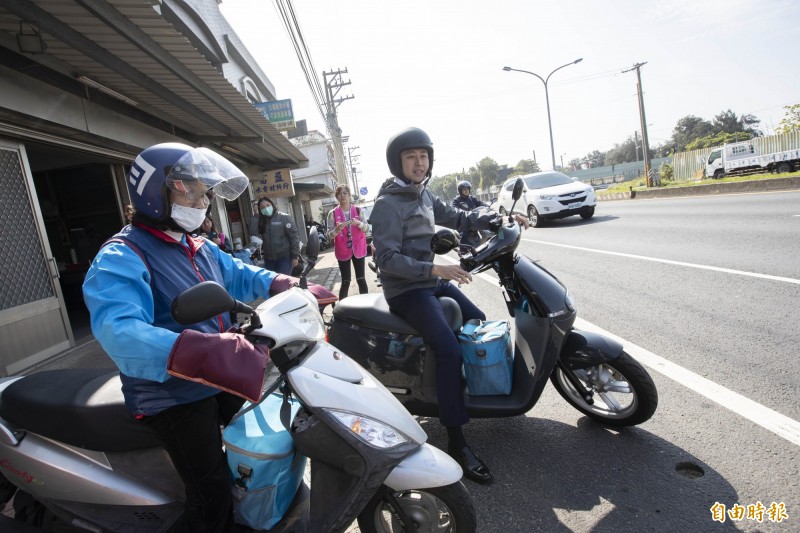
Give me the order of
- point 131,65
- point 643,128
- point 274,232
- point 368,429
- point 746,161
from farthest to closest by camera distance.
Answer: point 643,128 < point 746,161 < point 274,232 < point 131,65 < point 368,429

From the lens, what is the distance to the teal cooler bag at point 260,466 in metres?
1.79

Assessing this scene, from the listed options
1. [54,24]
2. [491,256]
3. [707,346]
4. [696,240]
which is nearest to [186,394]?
[491,256]

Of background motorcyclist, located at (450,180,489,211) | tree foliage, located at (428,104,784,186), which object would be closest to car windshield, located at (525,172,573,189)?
background motorcyclist, located at (450,180,489,211)

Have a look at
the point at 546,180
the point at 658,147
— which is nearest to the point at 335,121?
the point at 546,180

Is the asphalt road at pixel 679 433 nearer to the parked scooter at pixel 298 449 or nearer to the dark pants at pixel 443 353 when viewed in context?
the dark pants at pixel 443 353

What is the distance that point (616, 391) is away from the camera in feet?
8.66

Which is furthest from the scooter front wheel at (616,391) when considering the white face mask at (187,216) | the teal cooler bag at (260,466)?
the white face mask at (187,216)

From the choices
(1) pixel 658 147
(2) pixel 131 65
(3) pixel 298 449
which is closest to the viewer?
(3) pixel 298 449

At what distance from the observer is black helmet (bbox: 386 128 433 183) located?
2.79 meters

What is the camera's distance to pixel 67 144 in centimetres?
602

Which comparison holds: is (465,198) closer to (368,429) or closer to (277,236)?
(277,236)

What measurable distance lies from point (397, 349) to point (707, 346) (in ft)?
8.85

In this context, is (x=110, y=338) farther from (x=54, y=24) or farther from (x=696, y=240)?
(x=696, y=240)

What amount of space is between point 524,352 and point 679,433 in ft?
3.17
